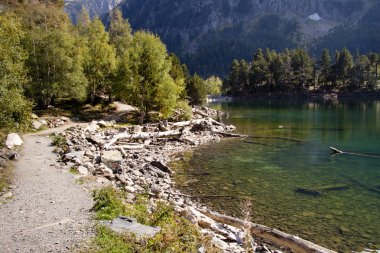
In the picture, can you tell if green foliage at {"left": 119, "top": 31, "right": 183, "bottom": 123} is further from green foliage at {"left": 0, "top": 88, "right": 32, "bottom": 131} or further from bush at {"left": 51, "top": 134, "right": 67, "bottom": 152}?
green foliage at {"left": 0, "top": 88, "right": 32, "bottom": 131}

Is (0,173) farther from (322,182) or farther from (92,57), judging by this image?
(92,57)

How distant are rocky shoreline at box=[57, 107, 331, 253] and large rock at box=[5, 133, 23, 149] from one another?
14.1ft

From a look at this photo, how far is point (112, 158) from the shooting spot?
29891 mm

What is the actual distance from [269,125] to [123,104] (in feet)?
98.7

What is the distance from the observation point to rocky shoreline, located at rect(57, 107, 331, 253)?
17.1 meters

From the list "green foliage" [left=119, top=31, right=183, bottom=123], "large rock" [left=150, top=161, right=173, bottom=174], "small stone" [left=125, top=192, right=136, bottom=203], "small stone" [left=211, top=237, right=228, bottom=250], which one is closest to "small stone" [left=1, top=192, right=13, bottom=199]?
"small stone" [left=125, top=192, right=136, bottom=203]

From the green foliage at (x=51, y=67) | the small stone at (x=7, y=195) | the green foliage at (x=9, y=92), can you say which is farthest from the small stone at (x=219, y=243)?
the green foliage at (x=51, y=67)

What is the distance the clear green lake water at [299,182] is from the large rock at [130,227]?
28.4ft

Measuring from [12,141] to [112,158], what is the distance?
9714 mm

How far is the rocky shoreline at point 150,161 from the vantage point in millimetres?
17062

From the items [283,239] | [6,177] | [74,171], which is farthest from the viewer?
[74,171]

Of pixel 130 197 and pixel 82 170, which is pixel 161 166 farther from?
pixel 130 197

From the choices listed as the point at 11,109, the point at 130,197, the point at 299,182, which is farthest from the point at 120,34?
the point at 130,197

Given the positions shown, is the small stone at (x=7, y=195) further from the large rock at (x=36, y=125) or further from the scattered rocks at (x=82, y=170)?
the large rock at (x=36, y=125)
